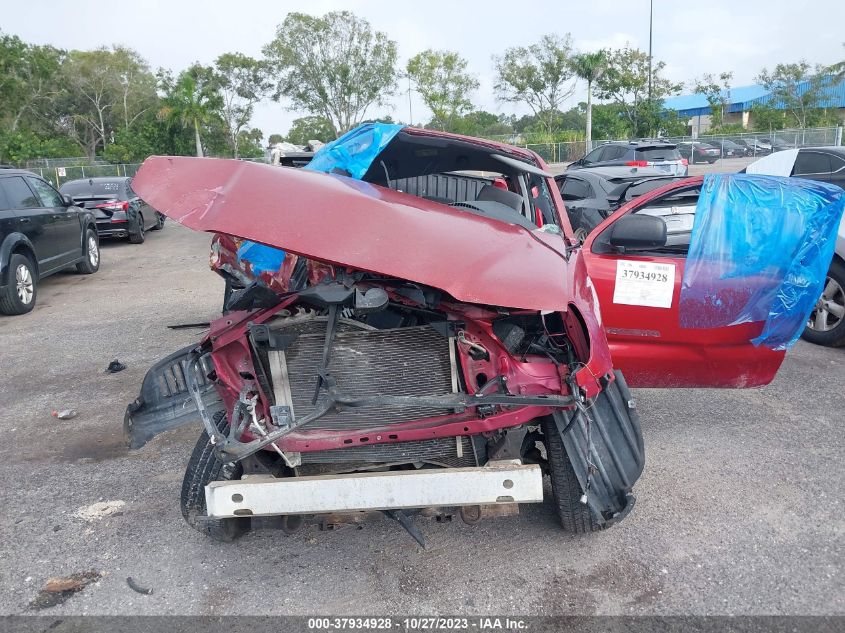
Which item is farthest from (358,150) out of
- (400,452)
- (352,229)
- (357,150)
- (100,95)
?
(100,95)

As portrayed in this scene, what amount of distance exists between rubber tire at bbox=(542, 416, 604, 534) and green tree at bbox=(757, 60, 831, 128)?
47.1 m

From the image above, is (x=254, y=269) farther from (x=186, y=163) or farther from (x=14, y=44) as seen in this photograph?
(x=14, y=44)

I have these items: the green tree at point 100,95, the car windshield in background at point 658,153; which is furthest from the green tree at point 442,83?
the car windshield in background at point 658,153

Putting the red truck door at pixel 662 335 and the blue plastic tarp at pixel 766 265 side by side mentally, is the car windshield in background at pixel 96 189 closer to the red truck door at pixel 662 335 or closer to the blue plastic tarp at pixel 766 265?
the red truck door at pixel 662 335

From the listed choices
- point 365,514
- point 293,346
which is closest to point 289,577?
point 365,514

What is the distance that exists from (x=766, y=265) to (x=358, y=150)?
8.59 feet

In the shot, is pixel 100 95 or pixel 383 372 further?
pixel 100 95

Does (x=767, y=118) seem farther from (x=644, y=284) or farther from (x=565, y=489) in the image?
(x=565, y=489)

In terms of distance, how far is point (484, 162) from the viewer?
14.4ft

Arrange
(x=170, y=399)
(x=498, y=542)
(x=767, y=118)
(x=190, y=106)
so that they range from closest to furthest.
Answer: (x=170, y=399) → (x=498, y=542) → (x=190, y=106) → (x=767, y=118)

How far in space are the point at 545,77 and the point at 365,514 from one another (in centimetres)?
5452

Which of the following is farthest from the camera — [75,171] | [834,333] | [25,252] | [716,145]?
[716,145]

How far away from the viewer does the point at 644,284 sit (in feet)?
13.6

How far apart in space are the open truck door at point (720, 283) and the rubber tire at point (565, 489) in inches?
52.5
